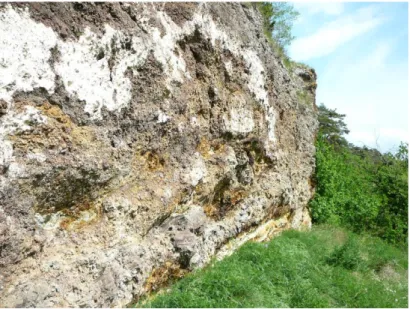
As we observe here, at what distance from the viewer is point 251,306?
172 inches

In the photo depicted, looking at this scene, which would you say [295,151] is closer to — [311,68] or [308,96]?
[308,96]

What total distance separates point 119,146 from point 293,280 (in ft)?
9.49

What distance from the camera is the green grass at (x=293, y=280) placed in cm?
441

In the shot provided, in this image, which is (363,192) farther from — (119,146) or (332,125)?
(332,125)

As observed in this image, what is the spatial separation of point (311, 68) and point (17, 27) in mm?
9363

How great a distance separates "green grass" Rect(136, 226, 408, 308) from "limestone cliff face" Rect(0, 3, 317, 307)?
28 centimetres

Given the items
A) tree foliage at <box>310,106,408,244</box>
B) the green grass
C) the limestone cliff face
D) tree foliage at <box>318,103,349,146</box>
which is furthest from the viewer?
tree foliage at <box>318,103,349,146</box>

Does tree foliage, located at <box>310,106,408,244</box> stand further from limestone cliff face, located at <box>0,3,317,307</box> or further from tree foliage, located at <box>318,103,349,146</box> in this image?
tree foliage, located at <box>318,103,349,146</box>

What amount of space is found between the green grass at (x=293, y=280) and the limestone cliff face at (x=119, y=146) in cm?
28

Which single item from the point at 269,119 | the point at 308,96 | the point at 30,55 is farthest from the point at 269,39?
the point at 30,55

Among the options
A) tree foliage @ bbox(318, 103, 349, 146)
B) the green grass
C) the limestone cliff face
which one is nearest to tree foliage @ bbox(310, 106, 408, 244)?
the green grass

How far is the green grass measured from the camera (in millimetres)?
4410

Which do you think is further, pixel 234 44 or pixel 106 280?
pixel 234 44

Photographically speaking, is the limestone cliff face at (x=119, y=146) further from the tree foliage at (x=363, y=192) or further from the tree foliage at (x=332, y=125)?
the tree foliage at (x=332, y=125)
